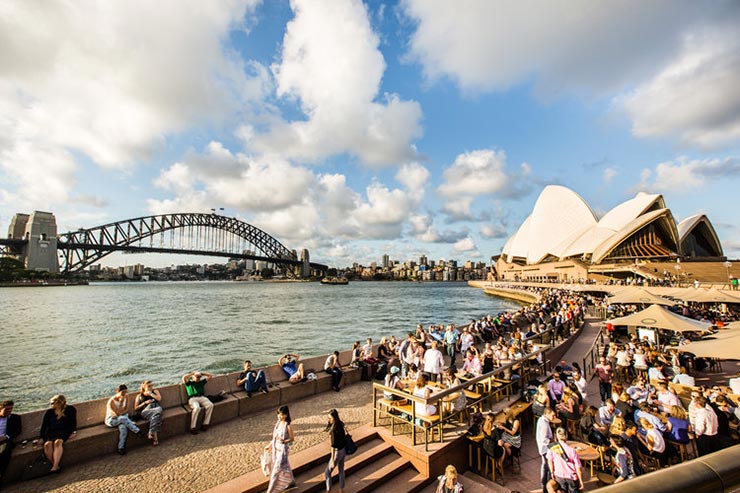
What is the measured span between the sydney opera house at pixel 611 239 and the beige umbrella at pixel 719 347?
4240 cm

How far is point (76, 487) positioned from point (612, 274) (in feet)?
199

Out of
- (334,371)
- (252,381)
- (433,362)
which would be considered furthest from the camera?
(334,371)

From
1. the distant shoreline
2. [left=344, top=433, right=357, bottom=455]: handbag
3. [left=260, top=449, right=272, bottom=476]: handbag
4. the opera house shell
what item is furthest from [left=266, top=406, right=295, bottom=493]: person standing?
the distant shoreline

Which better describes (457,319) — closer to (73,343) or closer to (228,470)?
(73,343)

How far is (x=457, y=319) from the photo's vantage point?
34344 mm

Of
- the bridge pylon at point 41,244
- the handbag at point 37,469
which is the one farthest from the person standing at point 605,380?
the bridge pylon at point 41,244

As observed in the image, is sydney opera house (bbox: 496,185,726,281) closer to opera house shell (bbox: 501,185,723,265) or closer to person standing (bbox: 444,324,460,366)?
opera house shell (bbox: 501,185,723,265)

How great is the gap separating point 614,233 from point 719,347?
187ft

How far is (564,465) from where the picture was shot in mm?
4906

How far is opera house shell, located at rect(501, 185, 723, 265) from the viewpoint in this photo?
51.3 m

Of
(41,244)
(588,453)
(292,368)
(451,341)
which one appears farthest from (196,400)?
(41,244)

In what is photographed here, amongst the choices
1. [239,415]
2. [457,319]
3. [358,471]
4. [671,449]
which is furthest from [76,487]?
[457,319]

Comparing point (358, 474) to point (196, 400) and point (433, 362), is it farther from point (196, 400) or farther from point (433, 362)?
point (433, 362)

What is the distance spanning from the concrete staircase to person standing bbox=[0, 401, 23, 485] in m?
2.95
